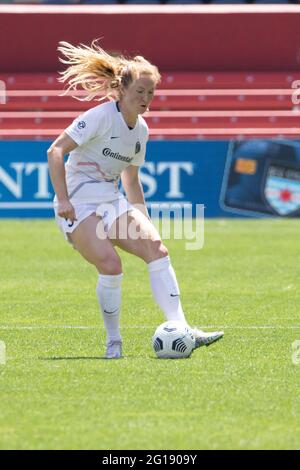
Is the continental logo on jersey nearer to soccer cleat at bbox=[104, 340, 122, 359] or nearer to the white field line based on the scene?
soccer cleat at bbox=[104, 340, 122, 359]

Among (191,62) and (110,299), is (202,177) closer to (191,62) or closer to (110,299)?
(191,62)

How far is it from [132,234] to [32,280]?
16.0 ft

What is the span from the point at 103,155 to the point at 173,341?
4.18 ft

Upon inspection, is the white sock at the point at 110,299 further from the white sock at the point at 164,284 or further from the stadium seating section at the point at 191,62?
the stadium seating section at the point at 191,62

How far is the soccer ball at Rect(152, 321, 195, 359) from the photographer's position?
7.64m

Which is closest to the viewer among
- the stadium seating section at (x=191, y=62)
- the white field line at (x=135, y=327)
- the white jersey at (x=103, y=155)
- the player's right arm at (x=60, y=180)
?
the player's right arm at (x=60, y=180)

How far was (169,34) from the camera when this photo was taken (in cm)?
2520

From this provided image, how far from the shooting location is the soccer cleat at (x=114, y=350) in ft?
25.6

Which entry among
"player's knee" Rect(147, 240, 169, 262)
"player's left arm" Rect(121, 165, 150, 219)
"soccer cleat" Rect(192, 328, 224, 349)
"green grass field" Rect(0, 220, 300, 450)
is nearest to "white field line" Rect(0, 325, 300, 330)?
"green grass field" Rect(0, 220, 300, 450)

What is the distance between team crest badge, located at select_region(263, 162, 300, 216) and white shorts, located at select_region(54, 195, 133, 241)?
34.4 feet

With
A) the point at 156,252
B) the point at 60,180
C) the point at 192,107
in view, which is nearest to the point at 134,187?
the point at 156,252

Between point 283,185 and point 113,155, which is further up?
point 113,155

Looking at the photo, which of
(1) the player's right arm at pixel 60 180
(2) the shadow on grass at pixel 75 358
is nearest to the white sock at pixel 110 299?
(2) the shadow on grass at pixel 75 358

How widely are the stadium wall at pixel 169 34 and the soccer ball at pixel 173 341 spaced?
1771cm
